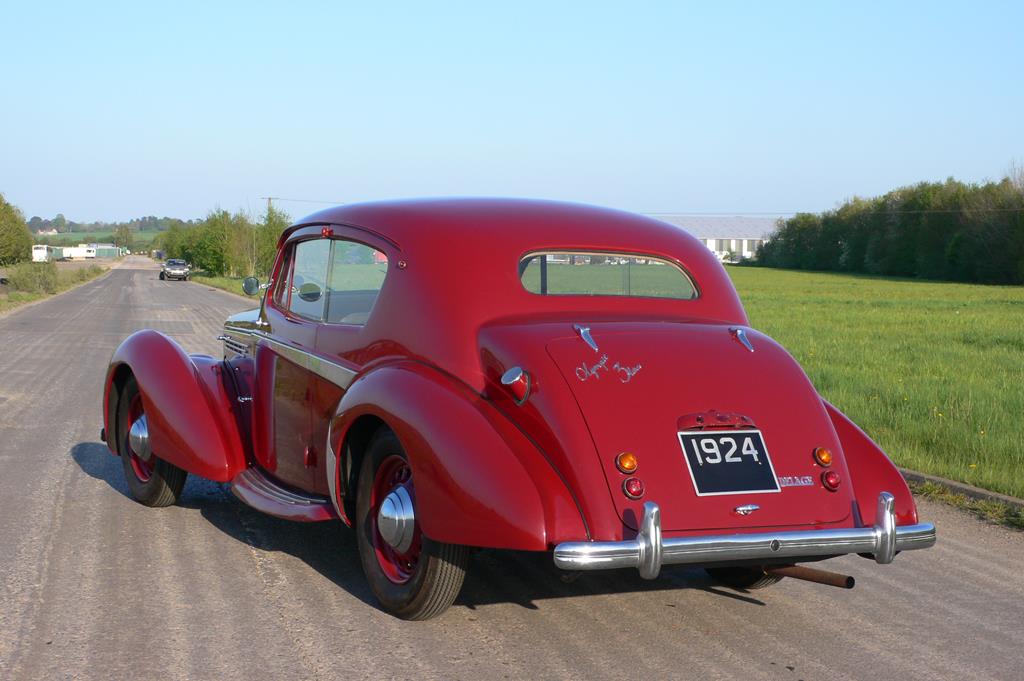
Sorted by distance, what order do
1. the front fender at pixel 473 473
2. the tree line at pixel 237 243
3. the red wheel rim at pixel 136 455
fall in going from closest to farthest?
the front fender at pixel 473 473 → the red wheel rim at pixel 136 455 → the tree line at pixel 237 243

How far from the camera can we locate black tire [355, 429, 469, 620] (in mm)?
4285

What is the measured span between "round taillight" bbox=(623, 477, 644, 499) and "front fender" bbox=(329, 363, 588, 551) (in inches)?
7.8

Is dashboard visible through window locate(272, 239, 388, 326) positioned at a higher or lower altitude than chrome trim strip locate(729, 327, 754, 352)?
higher

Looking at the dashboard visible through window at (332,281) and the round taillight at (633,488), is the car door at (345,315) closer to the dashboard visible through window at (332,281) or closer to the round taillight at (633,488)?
the dashboard visible through window at (332,281)

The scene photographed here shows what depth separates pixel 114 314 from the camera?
29.6 metres

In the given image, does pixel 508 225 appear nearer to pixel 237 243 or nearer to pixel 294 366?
pixel 294 366

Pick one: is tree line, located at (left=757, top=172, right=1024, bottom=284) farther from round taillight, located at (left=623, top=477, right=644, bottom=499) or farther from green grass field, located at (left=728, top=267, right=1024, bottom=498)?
round taillight, located at (left=623, top=477, right=644, bottom=499)

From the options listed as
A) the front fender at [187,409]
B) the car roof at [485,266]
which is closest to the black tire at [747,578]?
the car roof at [485,266]

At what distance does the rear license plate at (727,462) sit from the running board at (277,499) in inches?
70.3

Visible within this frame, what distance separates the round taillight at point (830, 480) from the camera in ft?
14.0

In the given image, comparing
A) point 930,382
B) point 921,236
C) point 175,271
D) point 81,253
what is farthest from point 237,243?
point 81,253

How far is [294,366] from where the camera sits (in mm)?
5684

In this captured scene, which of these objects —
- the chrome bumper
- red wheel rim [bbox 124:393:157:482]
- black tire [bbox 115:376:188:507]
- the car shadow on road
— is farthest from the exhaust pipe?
red wheel rim [bbox 124:393:157:482]

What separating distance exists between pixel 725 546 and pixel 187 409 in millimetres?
3398
